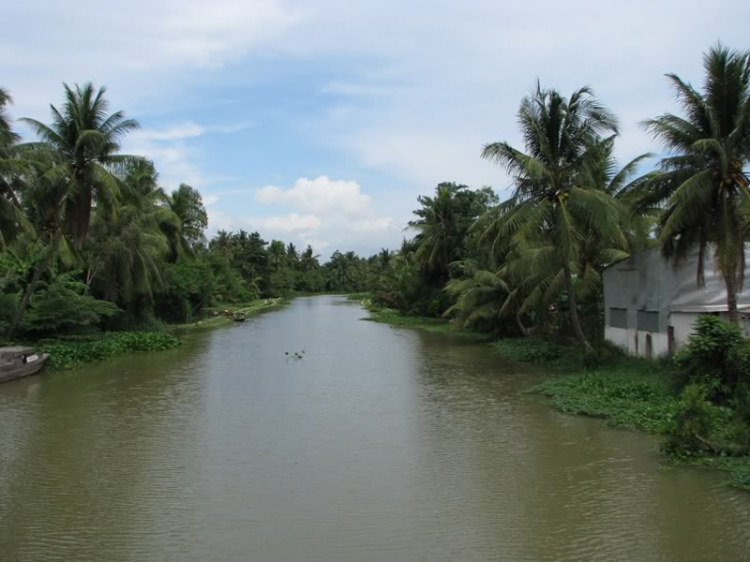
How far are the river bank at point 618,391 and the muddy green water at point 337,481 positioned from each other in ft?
1.29

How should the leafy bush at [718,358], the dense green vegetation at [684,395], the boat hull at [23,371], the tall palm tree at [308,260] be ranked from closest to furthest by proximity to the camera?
the dense green vegetation at [684,395] < the leafy bush at [718,358] < the boat hull at [23,371] < the tall palm tree at [308,260]

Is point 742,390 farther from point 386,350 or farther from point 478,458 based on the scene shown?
point 386,350

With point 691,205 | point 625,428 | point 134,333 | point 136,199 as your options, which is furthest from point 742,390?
point 134,333

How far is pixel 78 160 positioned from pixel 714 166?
60.6 feet

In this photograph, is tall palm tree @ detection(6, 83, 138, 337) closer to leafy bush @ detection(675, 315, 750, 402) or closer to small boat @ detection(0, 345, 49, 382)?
small boat @ detection(0, 345, 49, 382)

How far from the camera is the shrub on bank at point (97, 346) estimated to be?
20786mm

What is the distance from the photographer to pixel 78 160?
69.2ft

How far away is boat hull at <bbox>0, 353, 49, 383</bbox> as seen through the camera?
57.0 ft

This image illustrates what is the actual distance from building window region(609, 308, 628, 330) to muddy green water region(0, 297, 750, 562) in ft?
12.9

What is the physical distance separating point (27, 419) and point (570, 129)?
48.8 feet

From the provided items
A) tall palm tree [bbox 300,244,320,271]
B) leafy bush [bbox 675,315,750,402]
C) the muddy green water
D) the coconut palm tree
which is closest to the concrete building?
leafy bush [bbox 675,315,750,402]

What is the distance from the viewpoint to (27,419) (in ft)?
43.2

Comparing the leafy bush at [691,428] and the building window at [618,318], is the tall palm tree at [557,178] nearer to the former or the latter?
the building window at [618,318]

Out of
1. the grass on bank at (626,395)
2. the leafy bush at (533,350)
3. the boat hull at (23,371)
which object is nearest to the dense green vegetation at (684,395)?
the grass on bank at (626,395)
